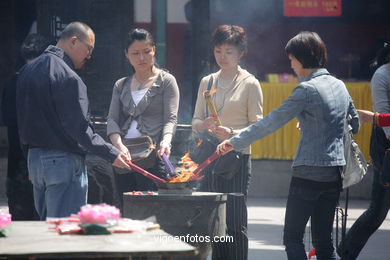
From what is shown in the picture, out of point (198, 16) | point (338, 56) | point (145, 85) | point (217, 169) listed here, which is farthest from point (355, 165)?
point (338, 56)

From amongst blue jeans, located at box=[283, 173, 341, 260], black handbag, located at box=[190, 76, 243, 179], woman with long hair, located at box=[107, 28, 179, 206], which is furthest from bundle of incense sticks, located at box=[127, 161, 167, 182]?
blue jeans, located at box=[283, 173, 341, 260]

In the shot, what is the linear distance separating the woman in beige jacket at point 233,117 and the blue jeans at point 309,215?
3.08ft

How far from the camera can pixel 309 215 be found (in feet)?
19.6

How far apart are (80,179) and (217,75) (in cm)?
168

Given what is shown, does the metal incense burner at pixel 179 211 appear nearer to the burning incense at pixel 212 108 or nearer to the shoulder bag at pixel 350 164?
the burning incense at pixel 212 108

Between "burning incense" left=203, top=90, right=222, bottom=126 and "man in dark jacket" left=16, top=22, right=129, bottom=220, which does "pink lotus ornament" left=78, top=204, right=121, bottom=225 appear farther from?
"burning incense" left=203, top=90, right=222, bottom=126

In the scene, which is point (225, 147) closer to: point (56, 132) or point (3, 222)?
point (56, 132)

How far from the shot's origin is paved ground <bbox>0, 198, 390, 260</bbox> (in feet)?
26.7

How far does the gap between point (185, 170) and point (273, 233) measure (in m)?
3.23

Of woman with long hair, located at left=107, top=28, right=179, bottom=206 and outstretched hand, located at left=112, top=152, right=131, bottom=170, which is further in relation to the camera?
woman with long hair, located at left=107, top=28, right=179, bottom=206

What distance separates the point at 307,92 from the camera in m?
5.91

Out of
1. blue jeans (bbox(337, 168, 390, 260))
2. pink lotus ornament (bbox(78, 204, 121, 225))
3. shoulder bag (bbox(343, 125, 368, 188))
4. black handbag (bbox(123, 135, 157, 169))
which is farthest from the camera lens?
blue jeans (bbox(337, 168, 390, 260))

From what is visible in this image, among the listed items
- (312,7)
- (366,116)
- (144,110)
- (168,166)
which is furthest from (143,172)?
(312,7)

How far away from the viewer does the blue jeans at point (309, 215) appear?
19.4 feet
